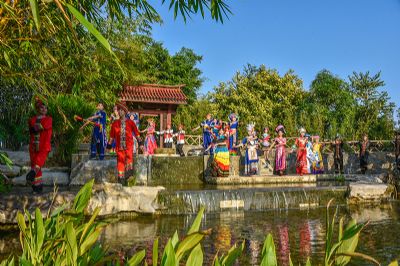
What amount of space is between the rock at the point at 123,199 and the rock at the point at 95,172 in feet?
10.5

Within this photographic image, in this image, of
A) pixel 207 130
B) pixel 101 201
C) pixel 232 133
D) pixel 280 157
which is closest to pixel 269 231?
pixel 101 201

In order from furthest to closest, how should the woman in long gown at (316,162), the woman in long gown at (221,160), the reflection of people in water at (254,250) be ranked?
1. the woman in long gown at (316,162)
2. the woman in long gown at (221,160)
3. the reflection of people in water at (254,250)

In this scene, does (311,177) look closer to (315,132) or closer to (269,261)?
(315,132)

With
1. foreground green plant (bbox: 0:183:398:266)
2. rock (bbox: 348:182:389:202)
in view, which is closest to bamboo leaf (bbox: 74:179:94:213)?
foreground green plant (bbox: 0:183:398:266)

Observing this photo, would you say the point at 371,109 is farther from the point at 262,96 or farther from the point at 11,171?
the point at 11,171

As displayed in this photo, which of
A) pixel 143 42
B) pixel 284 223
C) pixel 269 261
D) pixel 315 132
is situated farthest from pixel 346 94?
pixel 269 261

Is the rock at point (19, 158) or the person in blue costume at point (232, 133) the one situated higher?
the person in blue costume at point (232, 133)

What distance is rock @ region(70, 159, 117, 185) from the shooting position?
10.3 m

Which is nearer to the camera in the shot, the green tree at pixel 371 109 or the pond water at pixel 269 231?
the pond water at pixel 269 231

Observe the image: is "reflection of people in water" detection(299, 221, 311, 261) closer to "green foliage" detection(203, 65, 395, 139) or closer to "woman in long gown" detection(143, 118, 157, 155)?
"woman in long gown" detection(143, 118, 157, 155)

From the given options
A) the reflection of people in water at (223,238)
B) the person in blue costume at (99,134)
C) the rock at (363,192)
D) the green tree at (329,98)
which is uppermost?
the green tree at (329,98)

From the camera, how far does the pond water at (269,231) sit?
4.45 m

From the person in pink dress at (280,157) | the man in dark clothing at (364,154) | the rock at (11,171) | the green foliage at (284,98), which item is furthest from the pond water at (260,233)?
the green foliage at (284,98)

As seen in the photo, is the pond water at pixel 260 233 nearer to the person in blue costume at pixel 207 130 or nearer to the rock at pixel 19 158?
the rock at pixel 19 158
